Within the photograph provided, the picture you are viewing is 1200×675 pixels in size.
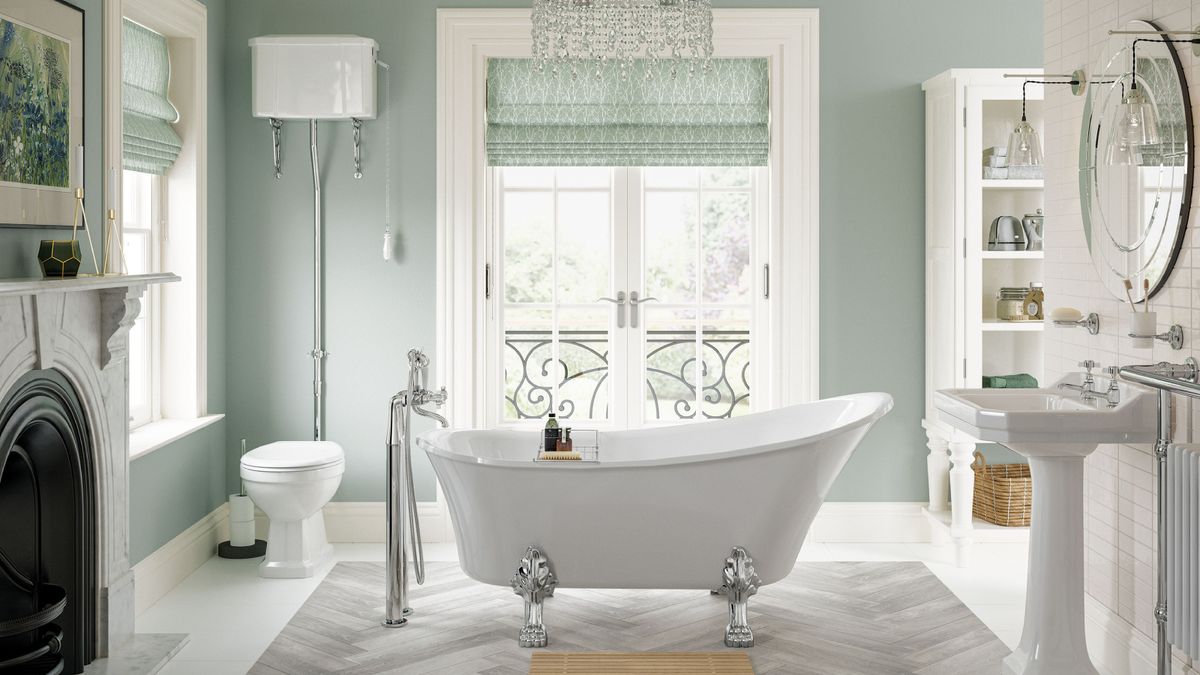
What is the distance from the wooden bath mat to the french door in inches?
67.8

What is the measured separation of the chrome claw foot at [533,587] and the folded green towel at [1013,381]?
219 cm

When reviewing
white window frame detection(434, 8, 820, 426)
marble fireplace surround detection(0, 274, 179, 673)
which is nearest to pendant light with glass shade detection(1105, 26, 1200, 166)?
white window frame detection(434, 8, 820, 426)

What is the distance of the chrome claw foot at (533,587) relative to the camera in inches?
148

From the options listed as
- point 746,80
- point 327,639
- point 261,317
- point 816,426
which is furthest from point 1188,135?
point 261,317

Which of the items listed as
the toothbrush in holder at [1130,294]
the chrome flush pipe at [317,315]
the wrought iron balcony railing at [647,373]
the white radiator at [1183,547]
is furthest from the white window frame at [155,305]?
the white radiator at [1183,547]

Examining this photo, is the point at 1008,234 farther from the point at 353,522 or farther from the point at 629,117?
the point at 353,522

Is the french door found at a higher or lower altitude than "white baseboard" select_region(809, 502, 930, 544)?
higher

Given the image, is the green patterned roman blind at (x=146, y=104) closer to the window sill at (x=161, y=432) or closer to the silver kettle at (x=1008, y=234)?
the window sill at (x=161, y=432)

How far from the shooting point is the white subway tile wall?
318cm

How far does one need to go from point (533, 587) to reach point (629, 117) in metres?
2.34

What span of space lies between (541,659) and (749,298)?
2.21 m

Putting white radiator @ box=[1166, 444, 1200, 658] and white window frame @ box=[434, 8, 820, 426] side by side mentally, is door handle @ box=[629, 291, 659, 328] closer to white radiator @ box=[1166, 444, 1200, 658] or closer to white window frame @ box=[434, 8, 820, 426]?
white window frame @ box=[434, 8, 820, 426]

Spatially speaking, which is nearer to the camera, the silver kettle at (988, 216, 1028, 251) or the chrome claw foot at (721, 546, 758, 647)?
the chrome claw foot at (721, 546, 758, 647)

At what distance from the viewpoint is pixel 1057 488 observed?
3.33 meters
